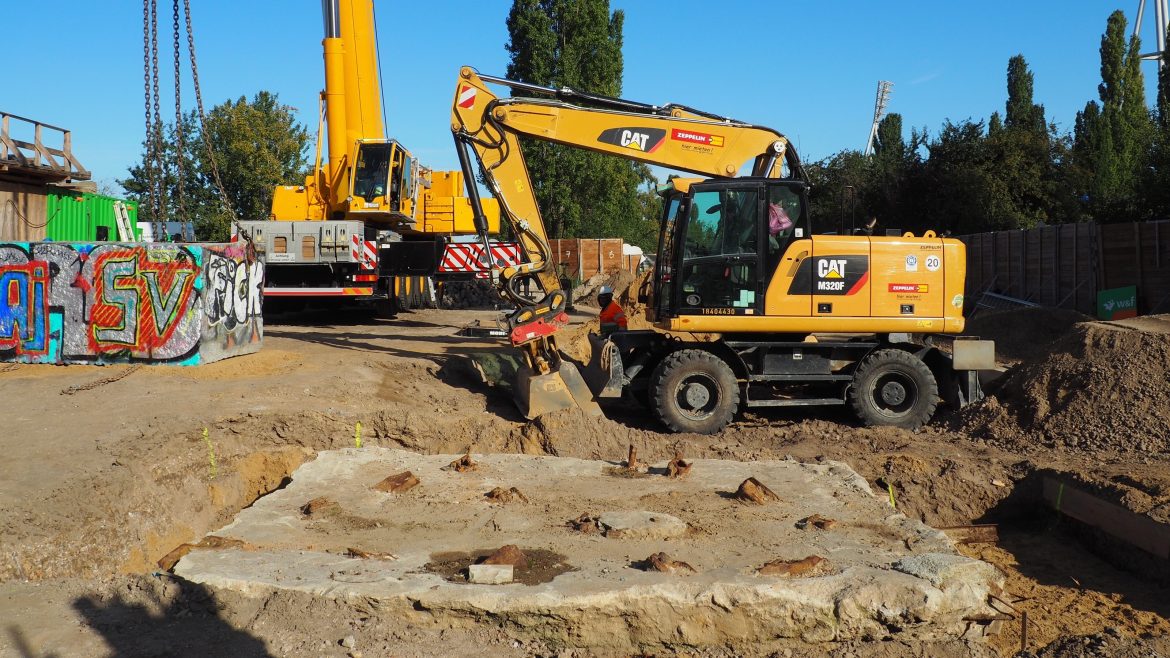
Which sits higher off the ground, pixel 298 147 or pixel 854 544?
pixel 298 147

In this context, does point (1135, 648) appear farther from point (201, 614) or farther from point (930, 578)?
point (201, 614)

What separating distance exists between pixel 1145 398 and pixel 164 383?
33.9ft

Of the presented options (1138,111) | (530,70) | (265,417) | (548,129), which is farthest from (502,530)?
(1138,111)

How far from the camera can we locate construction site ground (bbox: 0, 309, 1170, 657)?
483cm

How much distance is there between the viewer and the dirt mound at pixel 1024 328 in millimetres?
17094

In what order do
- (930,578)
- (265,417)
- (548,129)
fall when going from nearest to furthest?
1. (930,578)
2. (265,417)
3. (548,129)

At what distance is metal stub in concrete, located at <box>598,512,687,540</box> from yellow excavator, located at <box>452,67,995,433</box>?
3.48 meters

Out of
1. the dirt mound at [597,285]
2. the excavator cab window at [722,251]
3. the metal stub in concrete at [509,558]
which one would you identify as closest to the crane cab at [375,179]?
the excavator cab window at [722,251]

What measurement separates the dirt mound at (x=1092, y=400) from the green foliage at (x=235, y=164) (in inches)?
1122

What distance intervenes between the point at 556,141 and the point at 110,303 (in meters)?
5.79

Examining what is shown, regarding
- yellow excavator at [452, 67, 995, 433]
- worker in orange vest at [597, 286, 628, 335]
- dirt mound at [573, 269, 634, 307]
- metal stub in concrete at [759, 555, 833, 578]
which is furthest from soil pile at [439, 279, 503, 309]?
metal stub in concrete at [759, 555, 833, 578]

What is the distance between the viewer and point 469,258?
58.7ft

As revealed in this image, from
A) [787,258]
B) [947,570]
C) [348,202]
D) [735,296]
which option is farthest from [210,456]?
[348,202]

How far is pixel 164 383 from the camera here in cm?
988
